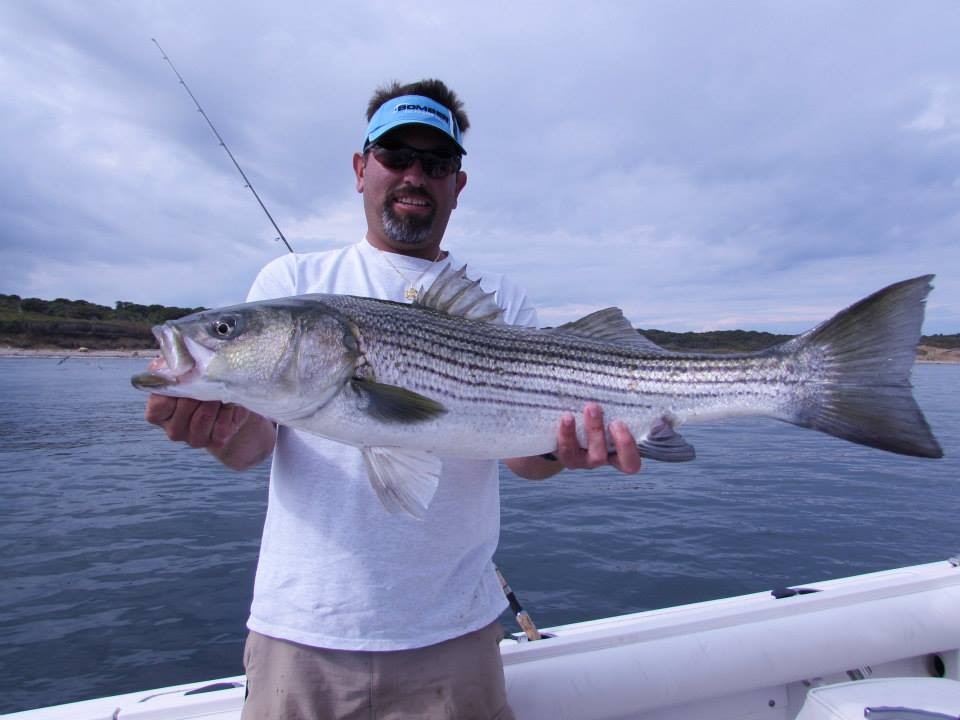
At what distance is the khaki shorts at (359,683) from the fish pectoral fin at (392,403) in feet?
3.75

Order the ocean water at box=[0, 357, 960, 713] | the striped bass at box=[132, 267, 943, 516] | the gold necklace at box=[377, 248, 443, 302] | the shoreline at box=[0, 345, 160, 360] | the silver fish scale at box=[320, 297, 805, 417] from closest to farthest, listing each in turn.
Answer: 1. the striped bass at box=[132, 267, 943, 516]
2. the silver fish scale at box=[320, 297, 805, 417]
3. the gold necklace at box=[377, 248, 443, 302]
4. the ocean water at box=[0, 357, 960, 713]
5. the shoreline at box=[0, 345, 160, 360]

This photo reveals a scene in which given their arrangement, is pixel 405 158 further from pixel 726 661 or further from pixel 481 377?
pixel 726 661

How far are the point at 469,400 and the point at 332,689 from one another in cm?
157

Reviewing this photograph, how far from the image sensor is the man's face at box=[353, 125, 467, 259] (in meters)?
3.75

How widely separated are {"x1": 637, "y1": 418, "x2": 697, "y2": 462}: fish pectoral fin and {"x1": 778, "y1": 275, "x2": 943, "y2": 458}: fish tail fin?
2.13 ft

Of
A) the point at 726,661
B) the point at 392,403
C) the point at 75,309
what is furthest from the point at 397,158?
the point at 75,309

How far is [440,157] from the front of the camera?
12.7ft

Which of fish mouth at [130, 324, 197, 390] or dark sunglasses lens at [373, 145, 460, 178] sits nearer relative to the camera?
fish mouth at [130, 324, 197, 390]

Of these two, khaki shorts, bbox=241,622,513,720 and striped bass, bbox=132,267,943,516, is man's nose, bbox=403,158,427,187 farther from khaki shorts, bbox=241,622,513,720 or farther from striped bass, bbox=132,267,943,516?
khaki shorts, bbox=241,622,513,720

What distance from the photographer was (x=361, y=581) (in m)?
Answer: 2.93

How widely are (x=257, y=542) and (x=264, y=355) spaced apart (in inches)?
352

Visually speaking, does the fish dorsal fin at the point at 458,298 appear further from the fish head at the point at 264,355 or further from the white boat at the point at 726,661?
the white boat at the point at 726,661

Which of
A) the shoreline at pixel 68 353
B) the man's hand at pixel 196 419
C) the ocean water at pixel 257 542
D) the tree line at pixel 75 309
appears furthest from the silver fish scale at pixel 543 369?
the tree line at pixel 75 309

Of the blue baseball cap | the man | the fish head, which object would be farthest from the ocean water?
the blue baseball cap
